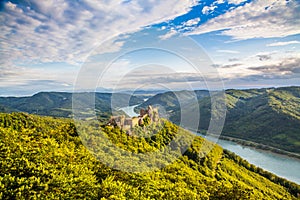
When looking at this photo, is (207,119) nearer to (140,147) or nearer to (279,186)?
(279,186)

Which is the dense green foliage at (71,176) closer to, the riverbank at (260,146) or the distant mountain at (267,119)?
the distant mountain at (267,119)

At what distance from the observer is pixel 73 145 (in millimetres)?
18641

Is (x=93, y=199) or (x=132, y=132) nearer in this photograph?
(x=93, y=199)

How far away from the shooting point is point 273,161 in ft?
235

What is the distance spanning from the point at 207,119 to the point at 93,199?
131577 mm

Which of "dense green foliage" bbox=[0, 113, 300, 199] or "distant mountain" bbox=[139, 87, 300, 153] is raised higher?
"dense green foliage" bbox=[0, 113, 300, 199]

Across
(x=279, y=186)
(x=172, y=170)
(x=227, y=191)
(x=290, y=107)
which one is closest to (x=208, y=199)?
(x=227, y=191)

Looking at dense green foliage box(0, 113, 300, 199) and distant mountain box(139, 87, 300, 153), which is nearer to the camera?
dense green foliage box(0, 113, 300, 199)

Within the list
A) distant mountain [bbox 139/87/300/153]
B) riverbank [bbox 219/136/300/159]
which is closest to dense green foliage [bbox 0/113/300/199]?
distant mountain [bbox 139/87/300/153]

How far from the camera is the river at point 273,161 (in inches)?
2382

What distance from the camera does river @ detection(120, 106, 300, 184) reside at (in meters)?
60.5

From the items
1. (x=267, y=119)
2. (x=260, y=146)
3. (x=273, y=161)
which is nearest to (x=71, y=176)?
(x=273, y=161)

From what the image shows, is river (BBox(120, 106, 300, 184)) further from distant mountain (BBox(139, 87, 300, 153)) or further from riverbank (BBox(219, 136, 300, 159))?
distant mountain (BBox(139, 87, 300, 153))

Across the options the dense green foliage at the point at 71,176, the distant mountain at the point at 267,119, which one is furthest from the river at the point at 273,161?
the dense green foliage at the point at 71,176
